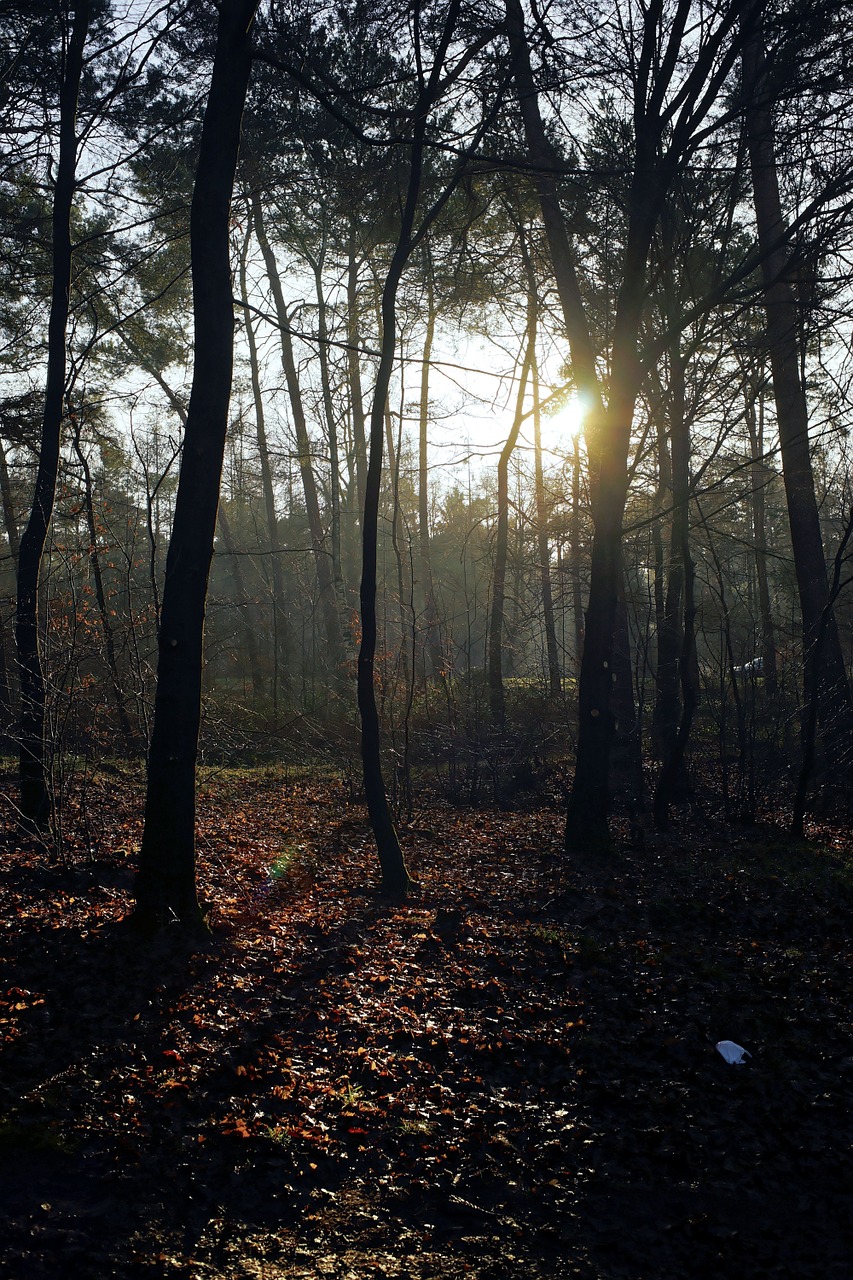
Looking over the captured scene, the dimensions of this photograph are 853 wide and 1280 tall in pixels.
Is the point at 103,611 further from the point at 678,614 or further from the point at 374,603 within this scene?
the point at 678,614

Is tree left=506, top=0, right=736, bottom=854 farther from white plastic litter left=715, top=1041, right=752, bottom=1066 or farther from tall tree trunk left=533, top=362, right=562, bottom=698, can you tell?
tall tree trunk left=533, top=362, right=562, bottom=698

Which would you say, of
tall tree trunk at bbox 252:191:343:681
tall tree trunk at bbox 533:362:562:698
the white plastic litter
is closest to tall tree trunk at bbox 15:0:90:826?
the white plastic litter

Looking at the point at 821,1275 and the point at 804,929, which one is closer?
the point at 821,1275

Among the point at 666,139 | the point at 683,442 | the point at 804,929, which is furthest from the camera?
the point at 683,442

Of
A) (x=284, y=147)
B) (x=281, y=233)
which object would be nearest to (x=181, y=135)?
(x=284, y=147)

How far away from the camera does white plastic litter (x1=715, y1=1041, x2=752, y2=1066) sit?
15.2 feet

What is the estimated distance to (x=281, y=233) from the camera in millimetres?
17062

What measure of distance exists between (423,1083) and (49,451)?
731 cm

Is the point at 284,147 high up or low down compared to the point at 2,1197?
up

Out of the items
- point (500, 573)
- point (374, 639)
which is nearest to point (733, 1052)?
point (374, 639)

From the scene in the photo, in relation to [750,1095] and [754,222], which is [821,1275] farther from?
[754,222]

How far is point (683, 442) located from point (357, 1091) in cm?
999

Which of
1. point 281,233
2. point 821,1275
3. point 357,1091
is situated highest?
point 281,233

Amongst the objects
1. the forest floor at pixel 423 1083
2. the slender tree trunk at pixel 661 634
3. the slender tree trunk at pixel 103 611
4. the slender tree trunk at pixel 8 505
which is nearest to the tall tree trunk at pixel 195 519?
the forest floor at pixel 423 1083
